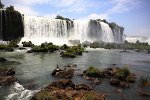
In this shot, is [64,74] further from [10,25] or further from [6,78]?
[10,25]

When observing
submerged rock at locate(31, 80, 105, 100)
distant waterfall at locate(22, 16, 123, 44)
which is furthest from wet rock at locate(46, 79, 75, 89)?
distant waterfall at locate(22, 16, 123, 44)

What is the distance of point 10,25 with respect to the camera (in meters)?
66.4

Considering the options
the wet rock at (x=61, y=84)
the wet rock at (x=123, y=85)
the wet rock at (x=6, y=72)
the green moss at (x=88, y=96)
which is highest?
the wet rock at (x=6, y=72)

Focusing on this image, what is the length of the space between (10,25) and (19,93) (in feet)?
169

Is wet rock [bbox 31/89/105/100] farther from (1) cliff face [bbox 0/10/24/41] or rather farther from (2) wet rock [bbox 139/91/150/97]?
(1) cliff face [bbox 0/10/24/41]

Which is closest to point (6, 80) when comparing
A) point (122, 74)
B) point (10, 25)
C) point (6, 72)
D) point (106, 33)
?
point (6, 72)

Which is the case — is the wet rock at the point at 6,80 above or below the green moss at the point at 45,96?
above

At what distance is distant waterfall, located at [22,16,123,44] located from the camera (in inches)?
2840

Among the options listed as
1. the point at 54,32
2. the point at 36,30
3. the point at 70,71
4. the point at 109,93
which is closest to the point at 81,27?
the point at 54,32

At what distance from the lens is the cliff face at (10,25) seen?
64.2m

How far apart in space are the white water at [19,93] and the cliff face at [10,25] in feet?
154

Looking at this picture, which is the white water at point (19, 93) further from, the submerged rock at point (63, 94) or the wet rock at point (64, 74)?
the wet rock at point (64, 74)

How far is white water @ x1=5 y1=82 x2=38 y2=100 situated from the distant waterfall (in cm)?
5037

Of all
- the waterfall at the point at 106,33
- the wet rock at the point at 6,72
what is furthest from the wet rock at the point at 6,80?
the waterfall at the point at 106,33
